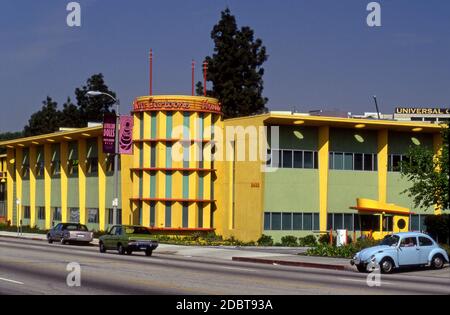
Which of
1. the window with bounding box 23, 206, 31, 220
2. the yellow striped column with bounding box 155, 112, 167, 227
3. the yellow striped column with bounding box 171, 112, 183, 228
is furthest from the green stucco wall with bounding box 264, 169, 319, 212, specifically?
the window with bounding box 23, 206, 31, 220

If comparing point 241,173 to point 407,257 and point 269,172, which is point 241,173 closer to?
point 269,172

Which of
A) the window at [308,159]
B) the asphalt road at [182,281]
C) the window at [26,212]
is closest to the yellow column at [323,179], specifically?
the window at [308,159]

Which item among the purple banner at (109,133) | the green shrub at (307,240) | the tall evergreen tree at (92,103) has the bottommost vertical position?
the green shrub at (307,240)

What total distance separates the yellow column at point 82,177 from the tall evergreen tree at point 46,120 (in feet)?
196

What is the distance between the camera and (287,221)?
55.8m

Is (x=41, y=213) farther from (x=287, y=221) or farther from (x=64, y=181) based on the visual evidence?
(x=287, y=221)

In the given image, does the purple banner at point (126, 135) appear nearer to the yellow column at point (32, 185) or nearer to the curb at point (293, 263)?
the curb at point (293, 263)

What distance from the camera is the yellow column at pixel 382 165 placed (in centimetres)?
5855

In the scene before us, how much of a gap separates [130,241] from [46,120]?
9583 centimetres

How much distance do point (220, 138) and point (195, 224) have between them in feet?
21.5

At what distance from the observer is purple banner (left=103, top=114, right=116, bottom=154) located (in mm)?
50406

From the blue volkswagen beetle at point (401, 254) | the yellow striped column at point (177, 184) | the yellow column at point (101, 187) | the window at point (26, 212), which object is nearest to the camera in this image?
the blue volkswagen beetle at point (401, 254)

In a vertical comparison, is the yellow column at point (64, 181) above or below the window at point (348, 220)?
above
